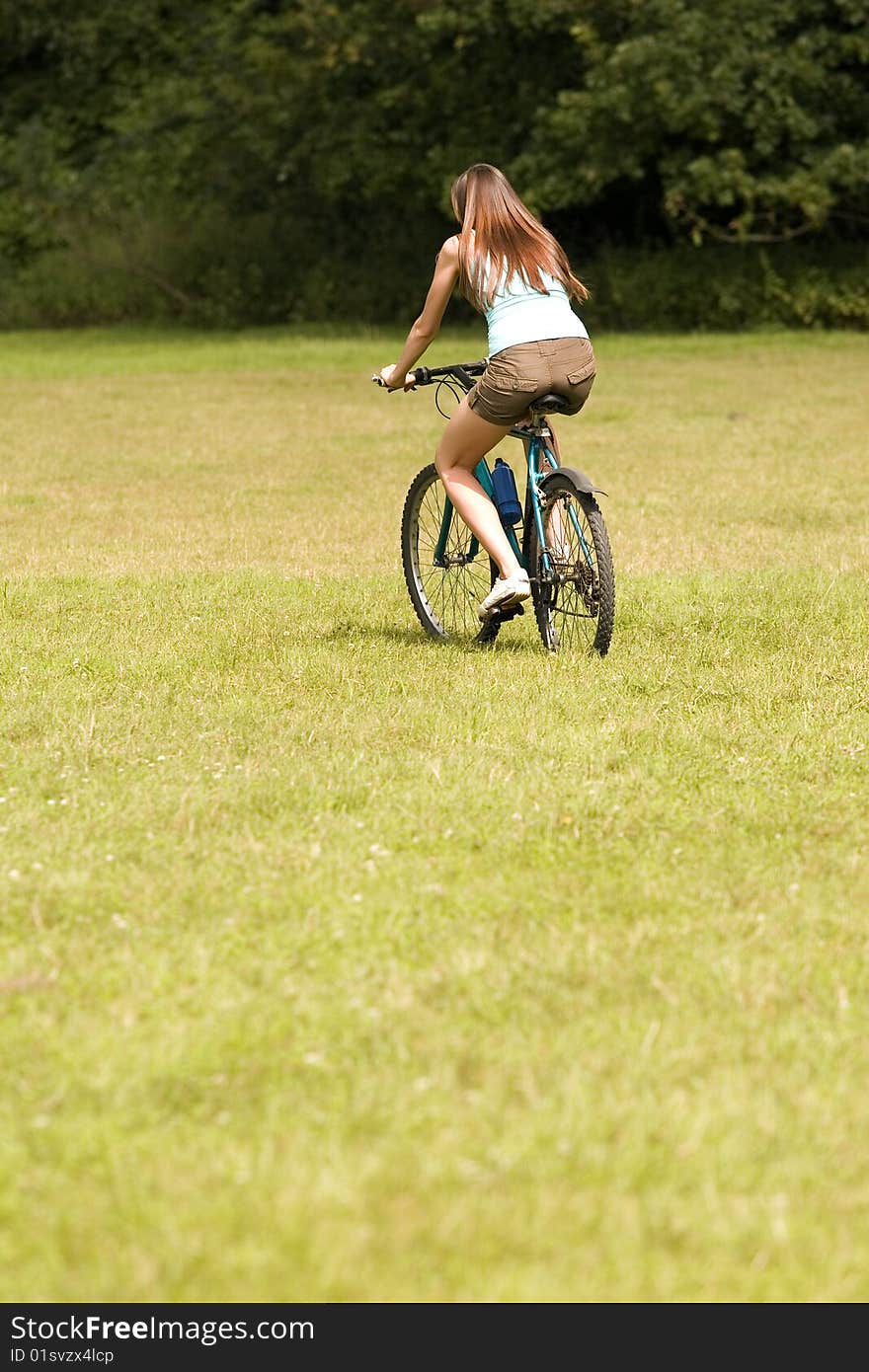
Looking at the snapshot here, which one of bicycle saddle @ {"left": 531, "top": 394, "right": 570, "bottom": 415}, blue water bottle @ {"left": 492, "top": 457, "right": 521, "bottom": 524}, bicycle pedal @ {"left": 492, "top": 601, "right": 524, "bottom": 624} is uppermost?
bicycle saddle @ {"left": 531, "top": 394, "right": 570, "bottom": 415}

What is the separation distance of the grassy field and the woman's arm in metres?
1.17

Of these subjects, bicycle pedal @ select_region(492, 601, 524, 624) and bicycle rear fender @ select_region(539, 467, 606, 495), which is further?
bicycle pedal @ select_region(492, 601, 524, 624)

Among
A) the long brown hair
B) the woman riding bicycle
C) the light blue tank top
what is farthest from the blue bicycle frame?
the long brown hair

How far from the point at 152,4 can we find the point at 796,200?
1926 centimetres

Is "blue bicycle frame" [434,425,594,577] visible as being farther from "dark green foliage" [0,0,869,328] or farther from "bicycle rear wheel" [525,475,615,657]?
"dark green foliage" [0,0,869,328]

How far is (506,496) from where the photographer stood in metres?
7.72

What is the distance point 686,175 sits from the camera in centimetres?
3212

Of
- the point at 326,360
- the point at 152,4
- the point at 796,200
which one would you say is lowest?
the point at 326,360

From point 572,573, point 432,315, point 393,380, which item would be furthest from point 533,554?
point 432,315

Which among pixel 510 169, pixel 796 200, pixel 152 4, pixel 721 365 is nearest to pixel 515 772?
pixel 721 365

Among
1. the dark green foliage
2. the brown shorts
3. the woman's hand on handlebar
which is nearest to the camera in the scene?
the brown shorts

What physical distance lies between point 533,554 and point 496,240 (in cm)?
130

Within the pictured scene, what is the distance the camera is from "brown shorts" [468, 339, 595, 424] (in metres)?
7.27

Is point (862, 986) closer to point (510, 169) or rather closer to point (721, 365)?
point (721, 365)
